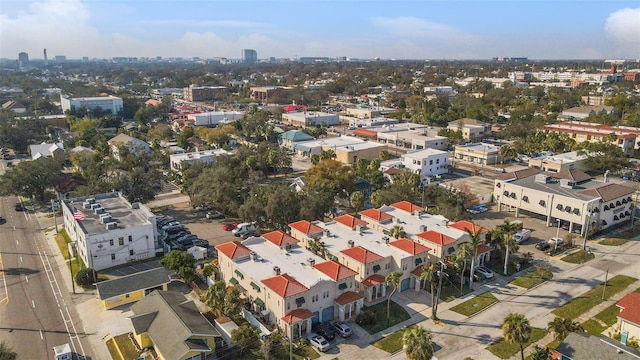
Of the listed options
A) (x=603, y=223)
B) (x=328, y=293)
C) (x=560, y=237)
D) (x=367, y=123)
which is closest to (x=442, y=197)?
(x=560, y=237)

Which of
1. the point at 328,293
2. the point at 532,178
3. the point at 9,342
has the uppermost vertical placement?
the point at 532,178

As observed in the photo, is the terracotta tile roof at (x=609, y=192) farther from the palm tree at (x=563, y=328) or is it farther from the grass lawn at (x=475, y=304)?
the palm tree at (x=563, y=328)

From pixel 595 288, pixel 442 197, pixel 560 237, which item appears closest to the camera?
pixel 595 288

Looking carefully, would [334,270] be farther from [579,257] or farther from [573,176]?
[573,176]

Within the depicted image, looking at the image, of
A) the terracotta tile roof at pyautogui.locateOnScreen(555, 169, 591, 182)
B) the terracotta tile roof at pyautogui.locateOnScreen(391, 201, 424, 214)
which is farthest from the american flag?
the terracotta tile roof at pyautogui.locateOnScreen(555, 169, 591, 182)

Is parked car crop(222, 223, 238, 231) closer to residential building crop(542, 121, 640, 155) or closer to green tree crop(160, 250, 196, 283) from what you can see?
green tree crop(160, 250, 196, 283)

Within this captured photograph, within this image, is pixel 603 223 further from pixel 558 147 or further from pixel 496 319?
pixel 558 147
